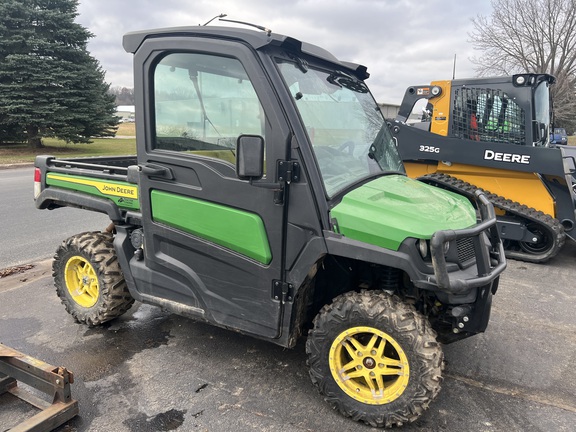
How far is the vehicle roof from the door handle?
82 centimetres

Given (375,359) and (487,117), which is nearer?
(375,359)

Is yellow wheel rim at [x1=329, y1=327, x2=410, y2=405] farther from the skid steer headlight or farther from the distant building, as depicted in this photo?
the distant building

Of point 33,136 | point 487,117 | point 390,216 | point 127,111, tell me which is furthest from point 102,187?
point 127,111

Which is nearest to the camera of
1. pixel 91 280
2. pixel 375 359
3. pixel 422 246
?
pixel 422 246

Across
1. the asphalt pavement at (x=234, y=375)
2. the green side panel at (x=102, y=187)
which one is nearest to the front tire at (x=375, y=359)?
the asphalt pavement at (x=234, y=375)

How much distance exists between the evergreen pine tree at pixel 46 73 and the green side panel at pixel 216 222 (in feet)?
63.3

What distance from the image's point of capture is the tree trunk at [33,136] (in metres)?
20.9

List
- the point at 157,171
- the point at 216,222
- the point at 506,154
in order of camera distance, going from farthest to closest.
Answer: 1. the point at 506,154
2. the point at 157,171
3. the point at 216,222

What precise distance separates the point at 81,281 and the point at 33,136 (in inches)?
807

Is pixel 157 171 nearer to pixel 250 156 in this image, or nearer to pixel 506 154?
pixel 250 156

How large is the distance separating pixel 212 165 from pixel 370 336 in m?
1.49

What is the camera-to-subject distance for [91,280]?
154 inches

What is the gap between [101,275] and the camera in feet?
12.1

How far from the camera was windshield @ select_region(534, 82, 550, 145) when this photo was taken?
21.8ft
